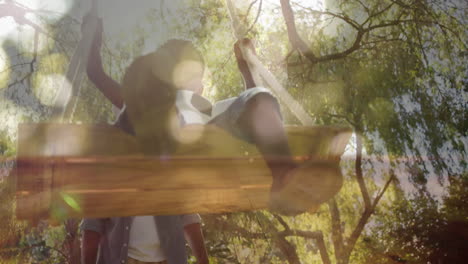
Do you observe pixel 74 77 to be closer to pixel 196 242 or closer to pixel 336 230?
pixel 196 242

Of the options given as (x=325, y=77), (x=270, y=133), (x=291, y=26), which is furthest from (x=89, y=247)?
(x=325, y=77)

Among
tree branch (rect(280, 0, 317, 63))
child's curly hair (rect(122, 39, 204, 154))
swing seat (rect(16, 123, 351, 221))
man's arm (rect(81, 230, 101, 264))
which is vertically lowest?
man's arm (rect(81, 230, 101, 264))

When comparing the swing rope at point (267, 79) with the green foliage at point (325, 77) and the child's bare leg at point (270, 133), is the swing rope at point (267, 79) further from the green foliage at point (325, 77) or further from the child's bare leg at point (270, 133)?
the green foliage at point (325, 77)

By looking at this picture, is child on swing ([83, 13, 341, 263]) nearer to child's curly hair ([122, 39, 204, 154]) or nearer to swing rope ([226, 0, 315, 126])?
child's curly hair ([122, 39, 204, 154])

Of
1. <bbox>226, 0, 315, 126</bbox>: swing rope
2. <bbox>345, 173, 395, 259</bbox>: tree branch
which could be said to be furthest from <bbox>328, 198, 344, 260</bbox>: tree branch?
<bbox>226, 0, 315, 126</bbox>: swing rope

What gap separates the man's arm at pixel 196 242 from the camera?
245 cm

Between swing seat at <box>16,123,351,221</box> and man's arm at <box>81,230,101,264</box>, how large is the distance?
0.60 metres

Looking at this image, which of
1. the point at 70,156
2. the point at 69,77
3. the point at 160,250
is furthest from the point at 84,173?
the point at 160,250

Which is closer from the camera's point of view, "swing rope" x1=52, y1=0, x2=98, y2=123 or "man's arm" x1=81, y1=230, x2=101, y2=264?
"swing rope" x1=52, y1=0, x2=98, y2=123

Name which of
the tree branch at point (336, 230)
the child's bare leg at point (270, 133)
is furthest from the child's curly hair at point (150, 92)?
the tree branch at point (336, 230)

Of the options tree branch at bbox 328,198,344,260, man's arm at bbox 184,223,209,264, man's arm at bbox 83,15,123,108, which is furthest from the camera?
tree branch at bbox 328,198,344,260

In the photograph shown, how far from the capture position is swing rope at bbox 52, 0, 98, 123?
1.46 metres

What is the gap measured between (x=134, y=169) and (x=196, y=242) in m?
1.11

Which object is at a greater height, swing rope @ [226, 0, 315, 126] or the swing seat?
swing rope @ [226, 0, 315, 126]
